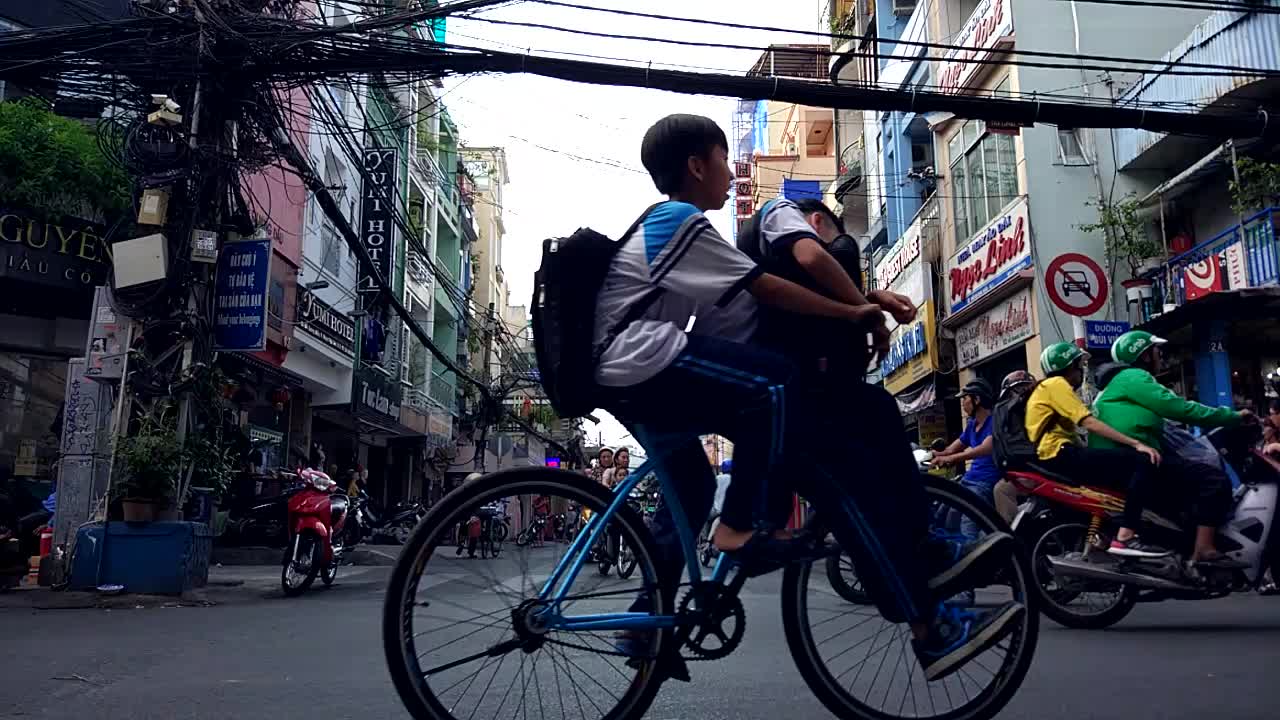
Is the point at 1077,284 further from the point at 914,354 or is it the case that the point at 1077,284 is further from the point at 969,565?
the point at 969,565

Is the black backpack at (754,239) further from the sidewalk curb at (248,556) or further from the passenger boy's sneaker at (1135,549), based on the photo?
the sidewalk curb at (248,556)

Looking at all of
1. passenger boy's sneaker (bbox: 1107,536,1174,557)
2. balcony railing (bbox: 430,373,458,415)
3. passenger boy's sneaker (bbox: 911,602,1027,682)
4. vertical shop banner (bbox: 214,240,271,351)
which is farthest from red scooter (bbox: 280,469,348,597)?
balcony railing (bbox: 430,373,458,415)

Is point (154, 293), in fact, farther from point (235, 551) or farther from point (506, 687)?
point (506, 687)

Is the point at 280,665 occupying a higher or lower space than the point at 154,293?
lower

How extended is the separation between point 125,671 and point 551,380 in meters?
2.85

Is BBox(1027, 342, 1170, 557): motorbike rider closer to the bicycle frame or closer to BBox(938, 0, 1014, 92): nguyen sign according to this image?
the bicycle frame

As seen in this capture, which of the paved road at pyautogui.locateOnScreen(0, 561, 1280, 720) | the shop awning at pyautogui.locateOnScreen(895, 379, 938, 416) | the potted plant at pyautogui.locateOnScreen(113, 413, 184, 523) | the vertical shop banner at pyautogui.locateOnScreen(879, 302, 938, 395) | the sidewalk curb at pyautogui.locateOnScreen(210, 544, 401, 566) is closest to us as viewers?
the paved road at pyautogui.locateOnScreen(0, 561, 1280, 720)

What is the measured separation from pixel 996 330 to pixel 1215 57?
582 cm

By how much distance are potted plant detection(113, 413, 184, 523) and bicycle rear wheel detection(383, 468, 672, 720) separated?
23.0 feet

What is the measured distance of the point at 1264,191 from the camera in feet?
43.0

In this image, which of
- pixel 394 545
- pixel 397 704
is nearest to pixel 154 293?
pixel 397 704

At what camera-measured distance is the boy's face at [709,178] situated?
2842 millimetres

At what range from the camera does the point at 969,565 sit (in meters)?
2.72

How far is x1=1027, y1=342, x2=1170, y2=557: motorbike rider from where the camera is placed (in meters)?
5.41
